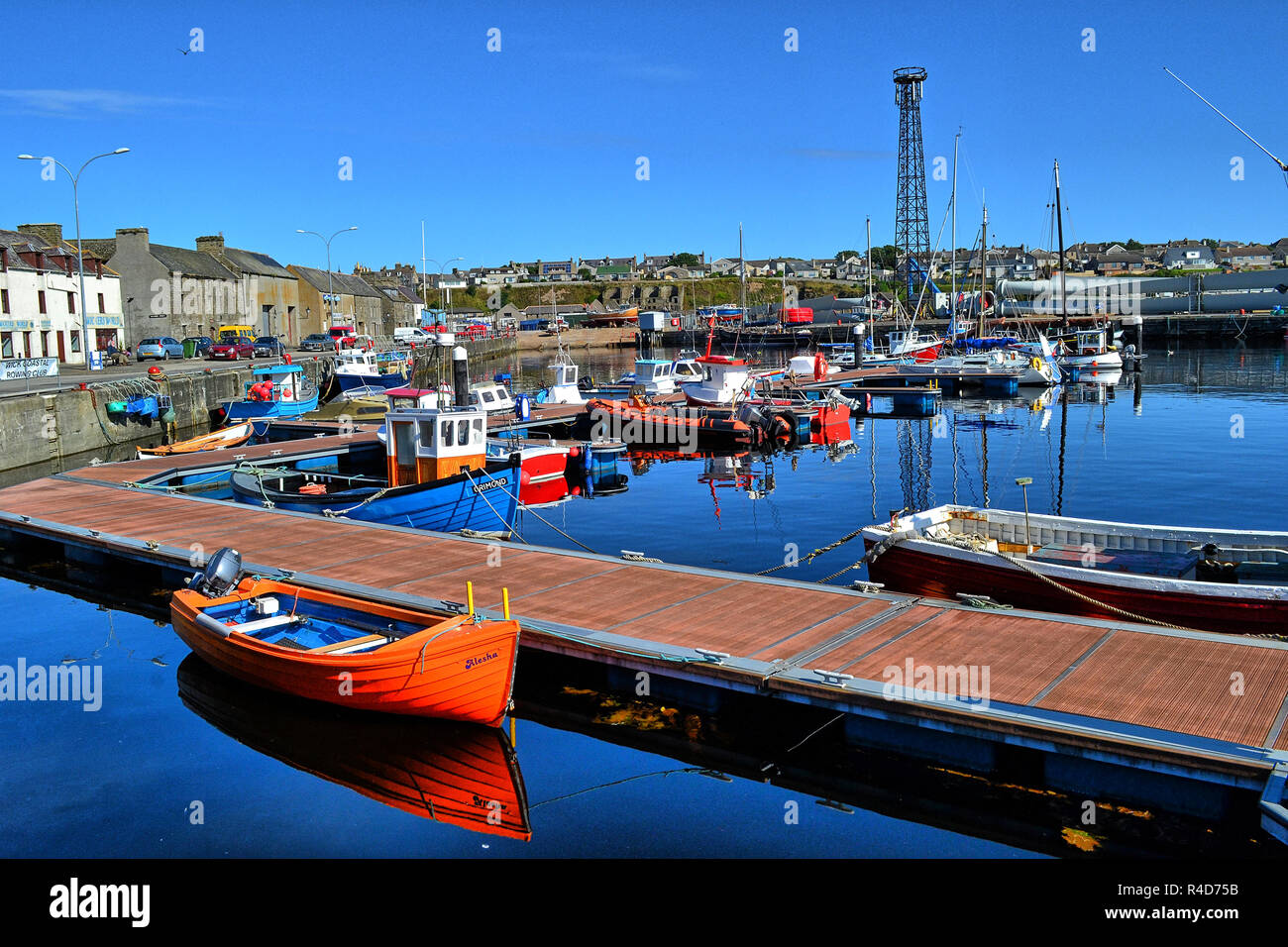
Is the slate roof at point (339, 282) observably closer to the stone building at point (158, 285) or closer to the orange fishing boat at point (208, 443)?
the stone building at point (158, 285)

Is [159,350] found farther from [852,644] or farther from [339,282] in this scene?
[852,644]

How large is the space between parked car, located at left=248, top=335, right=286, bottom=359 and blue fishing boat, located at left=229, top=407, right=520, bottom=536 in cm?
4748

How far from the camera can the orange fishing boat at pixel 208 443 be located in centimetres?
3075

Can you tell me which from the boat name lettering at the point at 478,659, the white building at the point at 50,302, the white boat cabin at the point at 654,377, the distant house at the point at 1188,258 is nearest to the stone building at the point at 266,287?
the white building at the point at 50,302

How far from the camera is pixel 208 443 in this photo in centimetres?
3272

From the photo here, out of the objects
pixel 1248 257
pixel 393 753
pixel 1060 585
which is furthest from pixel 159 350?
pixel 1248 257

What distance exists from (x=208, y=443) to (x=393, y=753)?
80.1 feet

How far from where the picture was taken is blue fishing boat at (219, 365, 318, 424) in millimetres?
41562

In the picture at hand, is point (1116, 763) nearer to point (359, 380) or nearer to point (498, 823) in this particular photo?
point (498, 823)

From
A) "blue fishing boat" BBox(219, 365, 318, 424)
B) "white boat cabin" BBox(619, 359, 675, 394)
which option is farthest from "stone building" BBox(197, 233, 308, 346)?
"white boat cabin" BBox(619, 359, 675, 394)

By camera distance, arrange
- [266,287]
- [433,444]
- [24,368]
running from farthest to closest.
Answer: [266,287]
[24,368]
[433,444]

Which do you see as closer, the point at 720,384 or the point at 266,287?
the point at 720,384

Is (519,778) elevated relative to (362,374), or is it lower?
lower
